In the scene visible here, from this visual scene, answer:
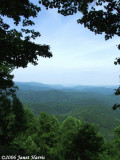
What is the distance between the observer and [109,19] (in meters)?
5.25

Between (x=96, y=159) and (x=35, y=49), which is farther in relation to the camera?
(x=96, y=159)

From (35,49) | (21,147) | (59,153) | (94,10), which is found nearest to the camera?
(94,10)

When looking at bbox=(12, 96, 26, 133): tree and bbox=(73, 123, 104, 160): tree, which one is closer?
bbox=(73, 123, 104, 160): tree

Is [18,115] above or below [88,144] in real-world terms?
above

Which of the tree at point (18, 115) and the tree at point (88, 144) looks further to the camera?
the tree at point (18, 115)

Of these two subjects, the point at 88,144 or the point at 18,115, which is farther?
the point at 18,115

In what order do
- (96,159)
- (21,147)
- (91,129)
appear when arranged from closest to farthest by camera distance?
(96,159)
(91,129)
(21,147)

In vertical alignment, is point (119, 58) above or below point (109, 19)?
below

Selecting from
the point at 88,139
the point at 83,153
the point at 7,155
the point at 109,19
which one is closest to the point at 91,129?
the point at 88,139

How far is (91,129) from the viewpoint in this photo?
1727 cm

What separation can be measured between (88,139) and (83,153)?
167cm

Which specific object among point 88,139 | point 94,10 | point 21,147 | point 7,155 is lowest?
point 21,147

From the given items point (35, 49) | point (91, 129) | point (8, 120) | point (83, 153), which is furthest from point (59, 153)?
point (35, 49)

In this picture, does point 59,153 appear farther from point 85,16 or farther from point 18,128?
point 85,16
